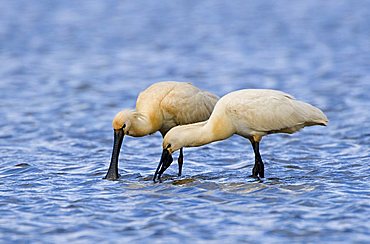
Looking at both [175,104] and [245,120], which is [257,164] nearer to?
[245,120]

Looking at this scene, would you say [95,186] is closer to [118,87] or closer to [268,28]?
[118,87]

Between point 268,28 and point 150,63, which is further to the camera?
point 268,28

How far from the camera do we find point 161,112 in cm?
1173

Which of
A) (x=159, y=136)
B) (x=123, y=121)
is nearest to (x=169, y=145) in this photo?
(x=123, y=121)

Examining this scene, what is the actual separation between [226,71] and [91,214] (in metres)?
12.8

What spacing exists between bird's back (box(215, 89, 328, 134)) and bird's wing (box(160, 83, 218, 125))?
742 mm

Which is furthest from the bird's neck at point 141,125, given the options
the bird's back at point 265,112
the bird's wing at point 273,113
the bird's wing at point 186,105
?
the bird's wing at point 273,113

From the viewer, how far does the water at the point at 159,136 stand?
9.21m

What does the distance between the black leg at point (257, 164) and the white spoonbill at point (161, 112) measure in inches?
35.3

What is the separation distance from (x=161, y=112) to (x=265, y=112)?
134 cm

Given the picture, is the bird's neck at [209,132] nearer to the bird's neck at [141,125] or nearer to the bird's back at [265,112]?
the bird's back at [265,112]

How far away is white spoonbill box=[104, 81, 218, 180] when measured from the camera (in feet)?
37.5

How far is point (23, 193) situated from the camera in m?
10.6

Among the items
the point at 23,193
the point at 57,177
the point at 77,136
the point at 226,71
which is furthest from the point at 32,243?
the point at 226,71
